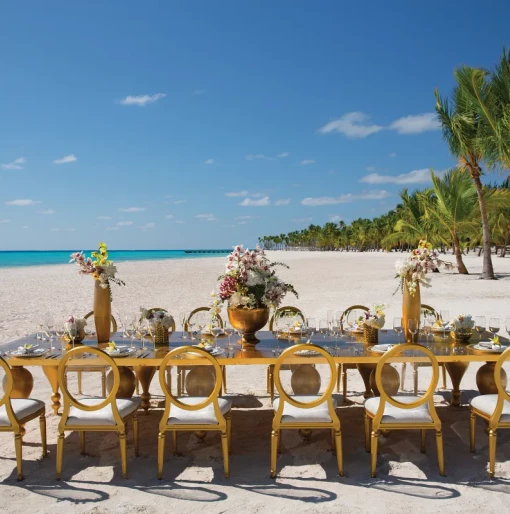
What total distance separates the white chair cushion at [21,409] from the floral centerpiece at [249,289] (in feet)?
6.05

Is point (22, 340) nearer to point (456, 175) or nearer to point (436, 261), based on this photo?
point (436, 261)

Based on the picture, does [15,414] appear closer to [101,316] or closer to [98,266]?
[101,316]

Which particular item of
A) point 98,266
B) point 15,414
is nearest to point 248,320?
point 98,266

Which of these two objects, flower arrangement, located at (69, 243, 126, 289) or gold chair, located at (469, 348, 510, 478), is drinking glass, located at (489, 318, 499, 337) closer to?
→ gold chair, located at (469, 348, 510, 478)

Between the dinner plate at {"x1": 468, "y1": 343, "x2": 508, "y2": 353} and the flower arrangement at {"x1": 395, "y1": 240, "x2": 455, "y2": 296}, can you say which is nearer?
the dinner plate at {"x1": 468, "y1": 343, "x2": 508, "y2": 353}

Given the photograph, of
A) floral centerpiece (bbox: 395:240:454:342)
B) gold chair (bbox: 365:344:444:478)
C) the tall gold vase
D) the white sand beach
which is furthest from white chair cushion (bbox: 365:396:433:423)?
the tall gold vase

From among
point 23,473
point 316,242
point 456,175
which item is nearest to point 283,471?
point 23,473

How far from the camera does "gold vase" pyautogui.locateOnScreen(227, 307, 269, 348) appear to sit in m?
4.83

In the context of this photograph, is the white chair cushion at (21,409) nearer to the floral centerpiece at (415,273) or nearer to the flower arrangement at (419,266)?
the floral centerpiece at (415,273)

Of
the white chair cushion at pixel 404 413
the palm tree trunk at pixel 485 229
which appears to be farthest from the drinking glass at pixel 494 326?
the palm tree trunk at pixel 485 229

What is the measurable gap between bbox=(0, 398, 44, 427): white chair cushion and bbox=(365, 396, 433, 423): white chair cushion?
271 cm

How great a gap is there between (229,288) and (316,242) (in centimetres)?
13230

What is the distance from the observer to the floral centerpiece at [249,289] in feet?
15.7

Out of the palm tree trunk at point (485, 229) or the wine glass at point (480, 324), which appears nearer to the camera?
the wine glass at point (480, 324)
